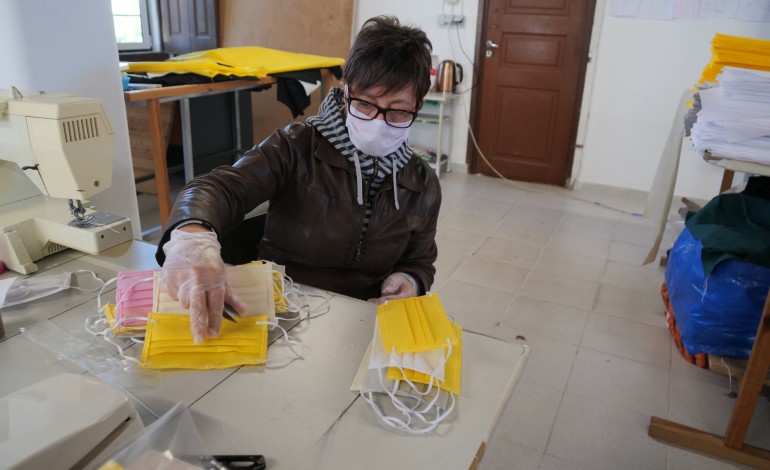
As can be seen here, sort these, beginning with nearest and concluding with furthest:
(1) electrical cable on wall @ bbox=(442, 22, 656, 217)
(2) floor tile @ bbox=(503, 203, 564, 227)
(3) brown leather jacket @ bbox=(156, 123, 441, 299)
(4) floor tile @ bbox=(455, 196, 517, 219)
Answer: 1. (3) brown leather jacket @ bbox=(156, 123, 441, 299)
2. (2) floor tile @ bbox=(503, 203, 564, 227)
3. (4) floor tile @ bbox=(455, 196, 517, 219)
4. (1) electrical cable on wall @ bbox=(442, 22, 656, 217)

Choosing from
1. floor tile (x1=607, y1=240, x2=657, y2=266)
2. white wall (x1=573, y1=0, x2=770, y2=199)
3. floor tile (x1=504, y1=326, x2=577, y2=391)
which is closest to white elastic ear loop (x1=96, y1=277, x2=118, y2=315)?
floor tile (x1=504, y1=326, x2=577, y2=391)

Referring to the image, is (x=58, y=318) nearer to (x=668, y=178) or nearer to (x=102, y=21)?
(x=102, y=21)

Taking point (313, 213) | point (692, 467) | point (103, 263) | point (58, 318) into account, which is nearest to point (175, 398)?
point (58, 318)

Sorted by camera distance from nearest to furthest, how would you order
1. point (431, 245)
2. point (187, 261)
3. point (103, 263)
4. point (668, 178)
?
point (187, 261), point (103, 263), point (431, 245), point (668, 178)

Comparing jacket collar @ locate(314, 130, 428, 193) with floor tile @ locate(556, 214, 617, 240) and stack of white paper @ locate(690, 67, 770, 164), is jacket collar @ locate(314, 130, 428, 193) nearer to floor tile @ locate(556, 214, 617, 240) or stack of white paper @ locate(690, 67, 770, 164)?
stack of white paper @ locate(690, 67, 770, 164)

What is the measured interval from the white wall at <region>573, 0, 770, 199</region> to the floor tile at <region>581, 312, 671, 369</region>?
Answer: 2015mm

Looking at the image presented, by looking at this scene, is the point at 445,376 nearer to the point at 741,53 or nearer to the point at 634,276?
the point at 741,53

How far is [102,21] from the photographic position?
192 cm

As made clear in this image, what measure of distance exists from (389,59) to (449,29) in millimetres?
3601

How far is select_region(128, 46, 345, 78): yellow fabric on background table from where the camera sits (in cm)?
286

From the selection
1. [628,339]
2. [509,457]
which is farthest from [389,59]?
[628,339]

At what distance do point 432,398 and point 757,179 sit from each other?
2356mm

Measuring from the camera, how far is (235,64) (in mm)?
3211

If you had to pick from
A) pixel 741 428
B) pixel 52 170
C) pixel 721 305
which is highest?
pixel 52 170
